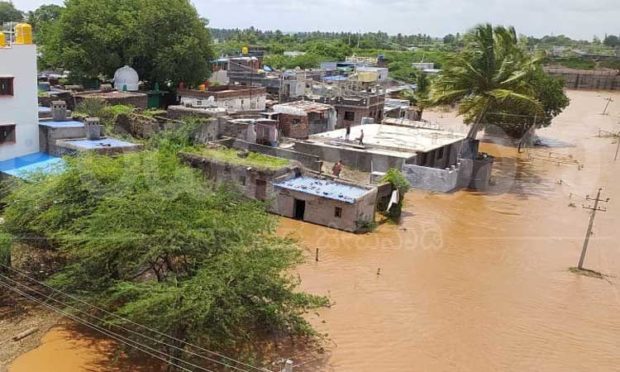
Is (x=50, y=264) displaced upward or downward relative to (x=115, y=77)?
downward

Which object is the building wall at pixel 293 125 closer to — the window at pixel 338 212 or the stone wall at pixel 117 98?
the stone wall at pixel 117 98

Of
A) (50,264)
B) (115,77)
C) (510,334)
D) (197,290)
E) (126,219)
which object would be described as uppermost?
(115,77)

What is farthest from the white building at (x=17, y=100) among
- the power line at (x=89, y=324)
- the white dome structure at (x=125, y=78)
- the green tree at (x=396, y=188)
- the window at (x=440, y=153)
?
the window at (x=440, y=153)

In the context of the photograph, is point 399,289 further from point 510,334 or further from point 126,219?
point 126,219

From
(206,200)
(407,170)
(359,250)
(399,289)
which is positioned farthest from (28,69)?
(407,170)

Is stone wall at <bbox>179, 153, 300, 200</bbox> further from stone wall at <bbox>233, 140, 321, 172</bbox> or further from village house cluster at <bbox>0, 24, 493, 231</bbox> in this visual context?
stone wall at <bbox>233, 140, 321, 172</bbox>

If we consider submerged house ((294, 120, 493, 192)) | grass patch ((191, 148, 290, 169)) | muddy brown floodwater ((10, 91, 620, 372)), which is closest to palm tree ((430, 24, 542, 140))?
submerged house ((294, 120, 493, 192))

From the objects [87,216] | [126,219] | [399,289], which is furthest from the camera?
[399,289]
